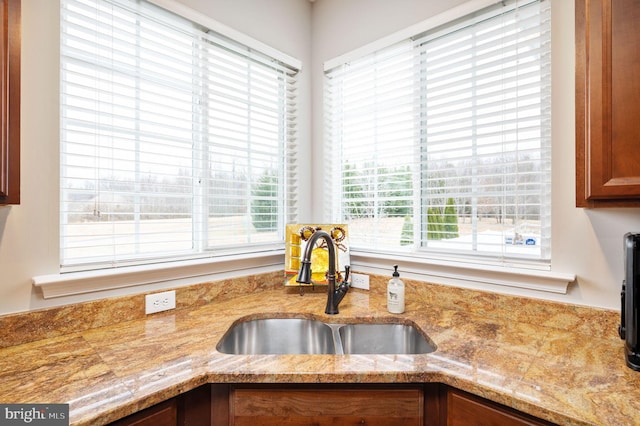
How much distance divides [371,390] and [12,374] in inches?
43.1

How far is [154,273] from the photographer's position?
149 cm

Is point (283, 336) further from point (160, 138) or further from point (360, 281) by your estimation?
point (160, 138)

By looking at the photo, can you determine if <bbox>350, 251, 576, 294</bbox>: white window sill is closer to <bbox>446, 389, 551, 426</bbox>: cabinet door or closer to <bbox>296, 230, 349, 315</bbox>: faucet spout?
<bbox>296, 230, 349, 315</bbox>: faucet spout

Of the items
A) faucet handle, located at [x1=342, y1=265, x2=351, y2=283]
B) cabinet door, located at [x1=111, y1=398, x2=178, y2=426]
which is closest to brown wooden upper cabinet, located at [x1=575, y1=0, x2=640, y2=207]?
faucet handle, located at [x1=342, y1=265, x2=351, y2=283]

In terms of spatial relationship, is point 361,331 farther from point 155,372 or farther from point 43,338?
point 43,338

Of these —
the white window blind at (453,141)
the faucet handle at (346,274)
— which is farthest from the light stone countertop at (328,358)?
the white window blind at (453,141)

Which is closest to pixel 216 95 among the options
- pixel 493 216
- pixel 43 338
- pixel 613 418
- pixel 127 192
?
pixel 127 192

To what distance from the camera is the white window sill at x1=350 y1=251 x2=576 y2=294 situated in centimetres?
132

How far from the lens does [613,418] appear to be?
742 millimetres

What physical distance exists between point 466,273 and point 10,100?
187 centimetres

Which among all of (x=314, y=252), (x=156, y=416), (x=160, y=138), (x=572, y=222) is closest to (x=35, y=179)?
(x=160, y=138)

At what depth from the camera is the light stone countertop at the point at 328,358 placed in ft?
2.71

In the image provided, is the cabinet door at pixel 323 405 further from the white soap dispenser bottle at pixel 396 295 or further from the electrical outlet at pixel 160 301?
the electrical outlet at pixel 160 301

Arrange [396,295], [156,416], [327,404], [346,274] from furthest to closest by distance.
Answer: [346,274], [396,295], [327,404], [156,416]
